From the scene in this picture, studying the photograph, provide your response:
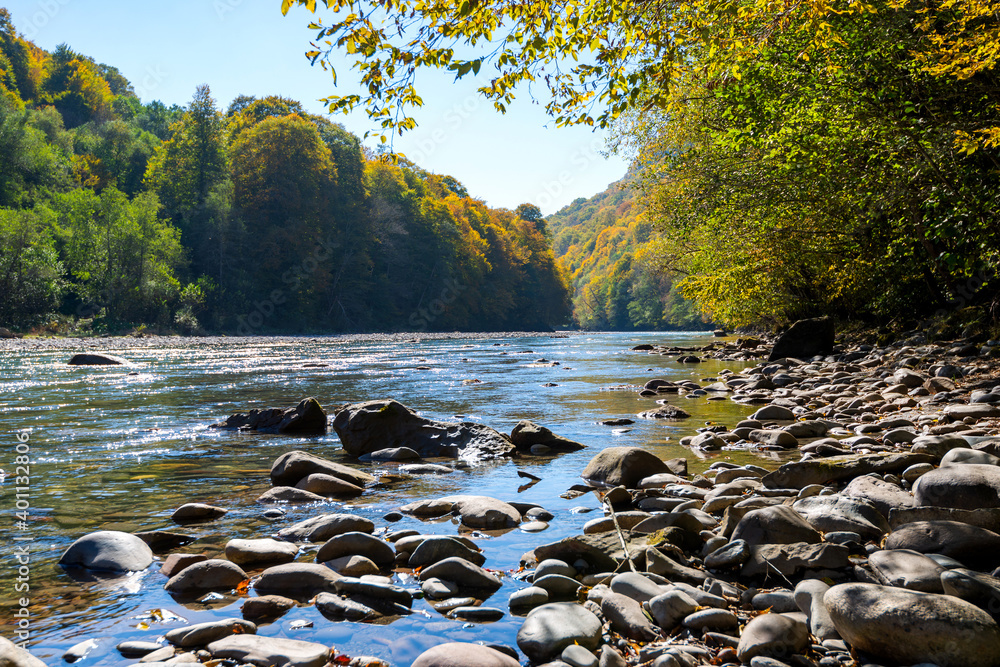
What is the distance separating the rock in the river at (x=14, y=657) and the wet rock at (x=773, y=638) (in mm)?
2728

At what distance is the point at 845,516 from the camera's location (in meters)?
3.71

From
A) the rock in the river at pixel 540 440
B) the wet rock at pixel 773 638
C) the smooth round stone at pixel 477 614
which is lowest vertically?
the rock in the river at pixel 540 440

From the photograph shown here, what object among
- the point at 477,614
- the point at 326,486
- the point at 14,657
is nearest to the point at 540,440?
the point at 326,486

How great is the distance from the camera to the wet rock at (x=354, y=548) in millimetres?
3783

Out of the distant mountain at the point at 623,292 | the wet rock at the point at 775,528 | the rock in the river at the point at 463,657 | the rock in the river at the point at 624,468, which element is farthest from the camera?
the distant mountain at the point at 623,292

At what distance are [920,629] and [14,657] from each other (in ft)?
11.1

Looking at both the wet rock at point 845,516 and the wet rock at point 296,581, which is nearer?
the wet rock at point 296,581

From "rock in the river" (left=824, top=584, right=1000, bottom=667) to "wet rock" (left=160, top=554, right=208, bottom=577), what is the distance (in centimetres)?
338

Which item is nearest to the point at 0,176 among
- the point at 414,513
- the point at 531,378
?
the point at 531,378

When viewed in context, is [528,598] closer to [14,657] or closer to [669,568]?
[669,568]

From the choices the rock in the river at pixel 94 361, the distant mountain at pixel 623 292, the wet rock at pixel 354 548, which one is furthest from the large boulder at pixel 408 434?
the distant mountain at pixel 623 292

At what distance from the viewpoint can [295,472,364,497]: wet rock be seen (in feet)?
17.9

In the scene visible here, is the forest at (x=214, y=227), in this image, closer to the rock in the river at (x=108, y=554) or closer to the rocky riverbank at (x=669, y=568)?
the rock in the river at (x=108, y=554)

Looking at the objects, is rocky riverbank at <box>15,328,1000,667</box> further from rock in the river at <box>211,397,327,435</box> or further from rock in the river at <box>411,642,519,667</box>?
rock in the river at <box>211,397,327,435</box>
